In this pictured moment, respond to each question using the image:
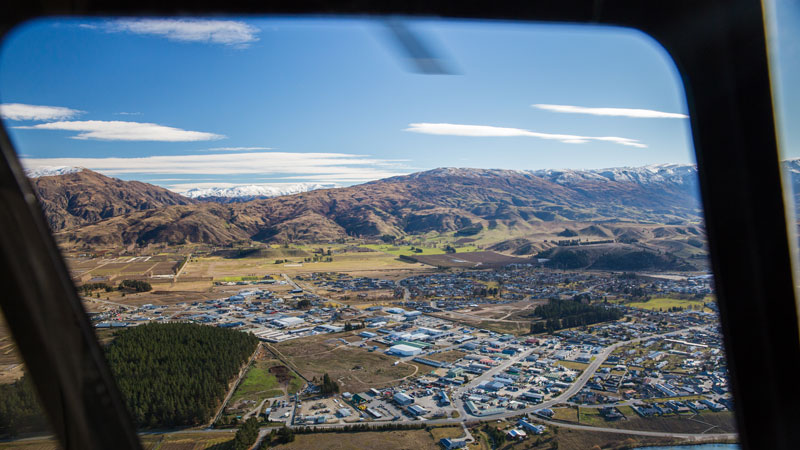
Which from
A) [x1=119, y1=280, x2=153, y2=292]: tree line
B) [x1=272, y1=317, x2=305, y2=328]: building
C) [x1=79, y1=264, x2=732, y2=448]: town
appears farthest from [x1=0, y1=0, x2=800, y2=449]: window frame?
[x1=119, y1=280, x2=153, y2=292]: tree line

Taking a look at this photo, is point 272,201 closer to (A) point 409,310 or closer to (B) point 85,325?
(A) point 409,310

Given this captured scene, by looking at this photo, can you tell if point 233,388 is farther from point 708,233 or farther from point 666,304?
point 666,304

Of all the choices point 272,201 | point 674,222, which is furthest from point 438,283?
point 272,201

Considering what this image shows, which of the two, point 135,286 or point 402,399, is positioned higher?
point 135,286

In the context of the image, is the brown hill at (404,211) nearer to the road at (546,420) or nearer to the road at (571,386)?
the road at (546,420)

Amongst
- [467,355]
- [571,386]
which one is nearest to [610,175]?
[467,355]

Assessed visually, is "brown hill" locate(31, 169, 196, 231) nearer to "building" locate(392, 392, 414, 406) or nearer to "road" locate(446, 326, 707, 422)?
"building" locate(392, 392, 414, 406)
